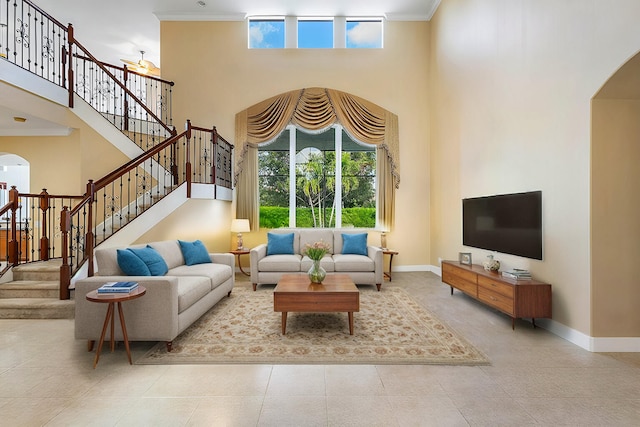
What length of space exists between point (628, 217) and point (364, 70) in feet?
18.1

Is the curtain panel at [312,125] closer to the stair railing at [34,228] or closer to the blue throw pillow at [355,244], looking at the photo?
the blue throw pillow at [355,244]

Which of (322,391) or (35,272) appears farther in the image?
(35,272)

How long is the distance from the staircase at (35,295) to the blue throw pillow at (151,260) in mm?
1285

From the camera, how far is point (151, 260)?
3629 millimetres

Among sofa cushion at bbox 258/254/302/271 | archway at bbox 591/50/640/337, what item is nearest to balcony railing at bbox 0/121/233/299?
sofa cushion at bbox 258/254/302/271

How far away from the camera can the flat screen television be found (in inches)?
140

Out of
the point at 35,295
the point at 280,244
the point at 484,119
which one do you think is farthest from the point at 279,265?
the point at 484,119

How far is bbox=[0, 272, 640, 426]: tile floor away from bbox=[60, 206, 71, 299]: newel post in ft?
3.54

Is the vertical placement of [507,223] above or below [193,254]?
above

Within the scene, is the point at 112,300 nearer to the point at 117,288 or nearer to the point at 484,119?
the point at 117,288

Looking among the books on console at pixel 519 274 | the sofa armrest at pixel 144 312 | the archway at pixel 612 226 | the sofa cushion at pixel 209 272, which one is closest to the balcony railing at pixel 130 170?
the sofa cushion at pixel 209 272

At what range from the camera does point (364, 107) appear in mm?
6855

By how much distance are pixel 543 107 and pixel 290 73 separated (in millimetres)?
5077

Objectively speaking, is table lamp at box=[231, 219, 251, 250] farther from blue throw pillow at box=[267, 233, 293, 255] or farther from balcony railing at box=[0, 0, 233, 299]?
balcony railing at box=[0, 0, 233, 299]
